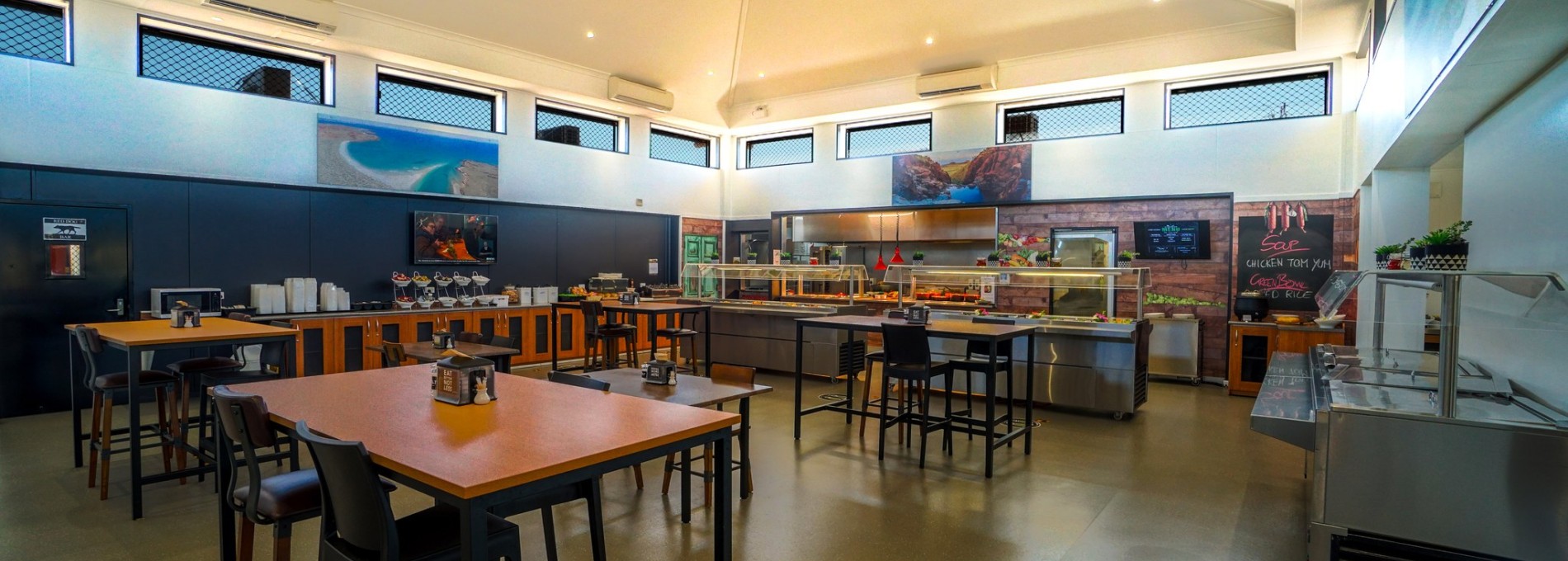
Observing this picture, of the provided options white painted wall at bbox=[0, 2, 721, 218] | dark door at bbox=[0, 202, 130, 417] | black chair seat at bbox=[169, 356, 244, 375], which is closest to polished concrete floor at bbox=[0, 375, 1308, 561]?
black chair seat at bbox=[169, 356, 244, 375]

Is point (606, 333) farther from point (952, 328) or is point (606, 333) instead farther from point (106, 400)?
point (106, 400)

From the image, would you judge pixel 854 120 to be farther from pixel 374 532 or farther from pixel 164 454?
pixel 374 532

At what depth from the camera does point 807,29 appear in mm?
9164

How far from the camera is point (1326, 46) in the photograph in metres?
7.24

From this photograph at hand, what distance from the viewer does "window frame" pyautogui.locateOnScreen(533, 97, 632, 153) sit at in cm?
979

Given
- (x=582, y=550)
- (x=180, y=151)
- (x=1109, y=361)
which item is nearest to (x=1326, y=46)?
(x=1109, y=361)

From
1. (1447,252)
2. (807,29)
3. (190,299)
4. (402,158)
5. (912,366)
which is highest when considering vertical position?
(807,29)

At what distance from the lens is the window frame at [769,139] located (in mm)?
11527

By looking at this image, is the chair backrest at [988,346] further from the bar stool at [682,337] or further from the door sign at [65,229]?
the door sign at [65,229]

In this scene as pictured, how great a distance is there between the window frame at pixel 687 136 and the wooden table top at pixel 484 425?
27.3 feet

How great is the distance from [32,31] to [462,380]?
6778 millimetres

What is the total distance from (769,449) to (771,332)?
3.44 m

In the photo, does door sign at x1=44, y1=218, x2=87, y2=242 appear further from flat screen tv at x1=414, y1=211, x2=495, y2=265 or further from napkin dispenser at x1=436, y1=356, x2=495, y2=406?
napkin dispenser at x1=436, y1=356, x2=495, y2=406

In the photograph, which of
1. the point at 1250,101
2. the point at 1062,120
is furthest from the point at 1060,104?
the point at 1250,101
